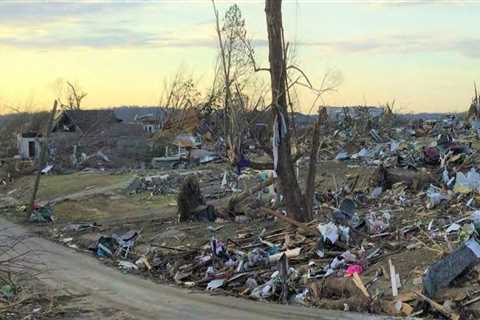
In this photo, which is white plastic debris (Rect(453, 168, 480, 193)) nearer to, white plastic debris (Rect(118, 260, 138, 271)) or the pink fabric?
the pink fabric

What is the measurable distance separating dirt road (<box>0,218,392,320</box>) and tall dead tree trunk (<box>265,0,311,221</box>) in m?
4.59

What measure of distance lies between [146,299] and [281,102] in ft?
22.1

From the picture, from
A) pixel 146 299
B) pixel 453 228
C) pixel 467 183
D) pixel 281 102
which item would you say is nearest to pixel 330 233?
pixel 453 228

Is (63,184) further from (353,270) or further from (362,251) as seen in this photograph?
(353,270)

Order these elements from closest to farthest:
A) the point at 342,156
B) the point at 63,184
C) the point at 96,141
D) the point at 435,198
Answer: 1. the point at 435,198
2. the point at 342,156
3. the point at 63,184
4. the point at 96,141

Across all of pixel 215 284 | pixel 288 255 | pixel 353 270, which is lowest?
pixel 215 284

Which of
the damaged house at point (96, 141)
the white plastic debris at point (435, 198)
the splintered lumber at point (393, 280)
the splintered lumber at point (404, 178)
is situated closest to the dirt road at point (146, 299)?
the splintered lumber at point (393, 280)

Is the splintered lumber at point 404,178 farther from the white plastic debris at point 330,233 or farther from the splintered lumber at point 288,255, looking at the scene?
the splintered lumber at point 288,255

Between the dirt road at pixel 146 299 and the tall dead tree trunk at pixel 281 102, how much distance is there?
4.59 metres

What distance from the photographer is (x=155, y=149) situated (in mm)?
52094

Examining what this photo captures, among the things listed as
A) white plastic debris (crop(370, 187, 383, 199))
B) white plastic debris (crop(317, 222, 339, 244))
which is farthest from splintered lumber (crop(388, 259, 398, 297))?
white plastic debris (crop(370, 187, 383, 199))

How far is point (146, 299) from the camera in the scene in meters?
11.9

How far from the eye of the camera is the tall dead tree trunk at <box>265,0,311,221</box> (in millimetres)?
16609

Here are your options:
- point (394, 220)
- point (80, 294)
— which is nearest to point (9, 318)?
point (80, 294)
